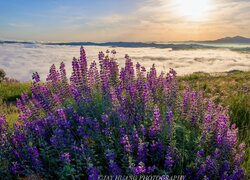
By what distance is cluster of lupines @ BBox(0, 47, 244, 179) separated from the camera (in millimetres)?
2979

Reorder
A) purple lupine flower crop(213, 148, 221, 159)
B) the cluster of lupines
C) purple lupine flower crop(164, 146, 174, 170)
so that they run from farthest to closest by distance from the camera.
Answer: purple lupine flower crop(213, 148, 221, 159), the cluster of lupines, purple lupine flower crop(164, 146, 174, 170)

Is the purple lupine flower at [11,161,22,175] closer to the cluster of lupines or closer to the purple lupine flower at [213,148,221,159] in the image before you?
the cluster of lupines

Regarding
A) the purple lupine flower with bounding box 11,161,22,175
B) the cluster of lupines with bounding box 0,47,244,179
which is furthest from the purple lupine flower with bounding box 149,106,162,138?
the purple lupine flower with bounding box 11,161,22,175

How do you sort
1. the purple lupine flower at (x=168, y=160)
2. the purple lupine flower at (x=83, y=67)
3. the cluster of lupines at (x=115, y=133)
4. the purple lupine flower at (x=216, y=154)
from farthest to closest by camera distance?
1. the purple lupine flower at (x=83, y=67)
2. the purple lupine flower at (x=216, y=154)
3. the cluster of lupines at (x=115, y=133)
4. the purple lupine flower at (x=168, y=160)

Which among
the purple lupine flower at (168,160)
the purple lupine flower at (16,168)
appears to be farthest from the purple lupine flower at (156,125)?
the purple lupine flower at (16,168)

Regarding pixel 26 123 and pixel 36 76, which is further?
pixel 36 76

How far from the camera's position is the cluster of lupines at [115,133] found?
298 cm

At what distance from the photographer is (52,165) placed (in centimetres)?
318

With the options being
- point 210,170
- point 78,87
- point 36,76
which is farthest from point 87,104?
point 210,170

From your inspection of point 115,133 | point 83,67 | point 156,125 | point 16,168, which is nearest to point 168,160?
point 156,125

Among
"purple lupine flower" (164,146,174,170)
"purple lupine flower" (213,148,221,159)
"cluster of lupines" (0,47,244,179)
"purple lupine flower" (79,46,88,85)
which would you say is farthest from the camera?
"purple lupine flower" (79,46,88,85)

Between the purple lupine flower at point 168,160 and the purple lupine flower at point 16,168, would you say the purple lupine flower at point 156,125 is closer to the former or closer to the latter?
the purple lupine flower at point 168,160

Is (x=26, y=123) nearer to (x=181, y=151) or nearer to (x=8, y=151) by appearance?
(x=8, y=151)

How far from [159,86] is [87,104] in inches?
48.4
